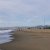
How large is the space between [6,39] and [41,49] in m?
2.15

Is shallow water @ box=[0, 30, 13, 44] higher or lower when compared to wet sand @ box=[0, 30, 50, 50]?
higher

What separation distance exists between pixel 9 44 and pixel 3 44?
616mm

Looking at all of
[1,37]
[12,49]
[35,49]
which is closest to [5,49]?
[12,49]

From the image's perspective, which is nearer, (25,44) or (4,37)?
(4,37)

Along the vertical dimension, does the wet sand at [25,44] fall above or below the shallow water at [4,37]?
below

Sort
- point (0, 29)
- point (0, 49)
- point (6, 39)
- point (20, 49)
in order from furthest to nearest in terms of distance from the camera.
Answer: point (0, 29)
point (6, 39)
point (20, 49)
point (0, 49)

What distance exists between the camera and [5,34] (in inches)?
413

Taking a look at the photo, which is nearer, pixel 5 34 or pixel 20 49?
pixel 20 49

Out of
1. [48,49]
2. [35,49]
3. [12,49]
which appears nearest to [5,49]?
[12,49]

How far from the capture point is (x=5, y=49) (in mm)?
8945

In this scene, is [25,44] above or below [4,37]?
below

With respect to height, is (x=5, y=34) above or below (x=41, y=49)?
above

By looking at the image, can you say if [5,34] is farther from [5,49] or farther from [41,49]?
[41,49]

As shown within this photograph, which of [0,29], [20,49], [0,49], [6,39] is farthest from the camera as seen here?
[0,29]
